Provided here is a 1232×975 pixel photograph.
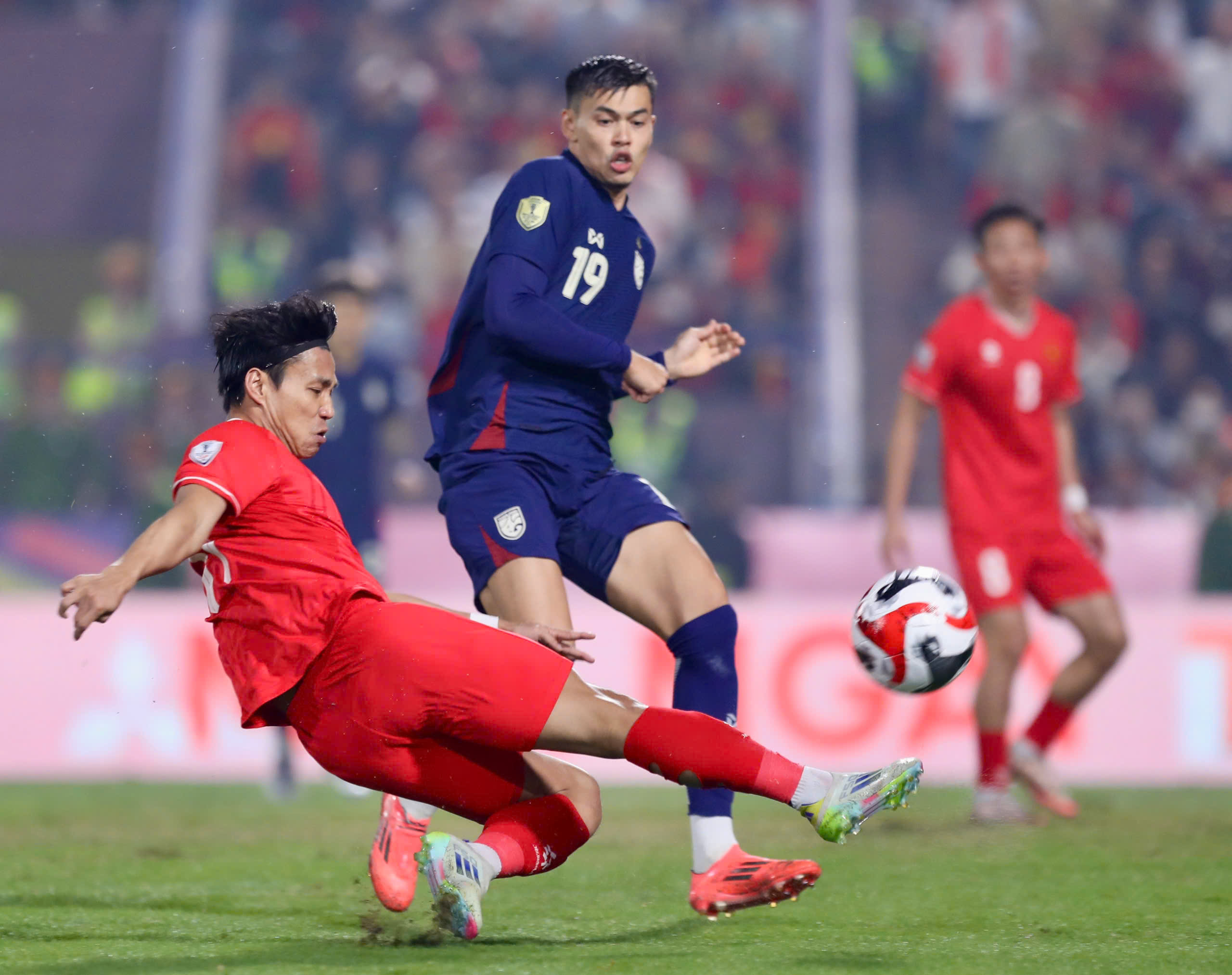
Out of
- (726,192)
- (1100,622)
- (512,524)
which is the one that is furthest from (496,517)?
(726,192)

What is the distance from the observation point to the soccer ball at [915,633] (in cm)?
391

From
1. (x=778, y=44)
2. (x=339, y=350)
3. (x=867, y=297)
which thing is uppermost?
(x=778, y=44)

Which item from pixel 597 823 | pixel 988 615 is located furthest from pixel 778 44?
pixel 597 823

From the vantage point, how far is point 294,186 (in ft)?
41.3

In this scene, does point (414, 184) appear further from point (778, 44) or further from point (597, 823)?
point (597, 823)

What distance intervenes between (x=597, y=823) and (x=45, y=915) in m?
1.42

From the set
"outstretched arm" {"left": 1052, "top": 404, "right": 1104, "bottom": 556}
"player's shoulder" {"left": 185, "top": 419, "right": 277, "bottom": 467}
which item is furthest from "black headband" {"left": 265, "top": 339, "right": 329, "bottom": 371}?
"outstretched arm" {"left": 1052, "top": 404, "right": 1104, "bottom": 556}

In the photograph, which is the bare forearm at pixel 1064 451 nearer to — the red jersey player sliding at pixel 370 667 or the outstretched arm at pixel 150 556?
the red jersey player sliding at pixel 370 667

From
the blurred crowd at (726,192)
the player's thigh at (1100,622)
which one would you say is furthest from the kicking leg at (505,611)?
the blurred crowd at (726,192)

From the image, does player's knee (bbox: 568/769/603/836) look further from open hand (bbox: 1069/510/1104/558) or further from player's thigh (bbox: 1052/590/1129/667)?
open hand (bbox: 1069/510/1104/558)

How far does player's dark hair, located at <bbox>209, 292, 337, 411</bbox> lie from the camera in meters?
3.52

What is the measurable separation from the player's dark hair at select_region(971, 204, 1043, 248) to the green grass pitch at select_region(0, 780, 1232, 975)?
7.30ft

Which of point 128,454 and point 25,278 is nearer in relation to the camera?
point 128,454

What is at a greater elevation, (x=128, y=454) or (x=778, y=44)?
(x=778, y=44)
